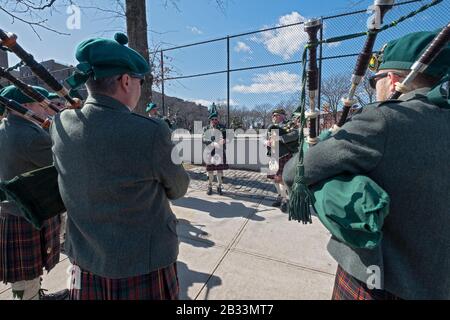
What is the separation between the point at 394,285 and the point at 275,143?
380 centimetres

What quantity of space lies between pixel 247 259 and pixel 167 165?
2.06 meters

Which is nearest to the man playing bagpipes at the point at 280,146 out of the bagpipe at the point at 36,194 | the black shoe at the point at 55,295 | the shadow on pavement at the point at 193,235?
the shadow on pavement at the point at 193,235

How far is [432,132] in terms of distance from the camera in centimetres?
88

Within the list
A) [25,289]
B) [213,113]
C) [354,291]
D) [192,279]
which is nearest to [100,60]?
[354,291]

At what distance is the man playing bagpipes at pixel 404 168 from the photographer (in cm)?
88

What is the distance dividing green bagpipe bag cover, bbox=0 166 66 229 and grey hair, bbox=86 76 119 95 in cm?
56

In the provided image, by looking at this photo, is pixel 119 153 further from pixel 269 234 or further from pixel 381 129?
pixel 269 234

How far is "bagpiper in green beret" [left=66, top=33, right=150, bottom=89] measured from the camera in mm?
1105

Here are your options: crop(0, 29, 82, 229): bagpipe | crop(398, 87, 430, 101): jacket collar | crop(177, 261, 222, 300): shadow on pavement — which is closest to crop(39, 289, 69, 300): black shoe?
crop(177, 261, 222, 300): shadow on pavement

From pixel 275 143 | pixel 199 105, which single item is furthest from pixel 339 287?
pixel 199 105

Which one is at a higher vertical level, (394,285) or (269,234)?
(394,285)

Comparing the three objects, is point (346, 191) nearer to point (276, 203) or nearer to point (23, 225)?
point (23, 225)

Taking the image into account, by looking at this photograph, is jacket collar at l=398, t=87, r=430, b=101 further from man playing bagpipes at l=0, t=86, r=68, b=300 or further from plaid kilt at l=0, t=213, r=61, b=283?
plaid kilt at l=0, t=213, r=61, b=283

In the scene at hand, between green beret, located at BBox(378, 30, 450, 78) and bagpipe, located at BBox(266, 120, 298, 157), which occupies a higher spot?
green beret, located at BBox(378, 30, 450, 78)
